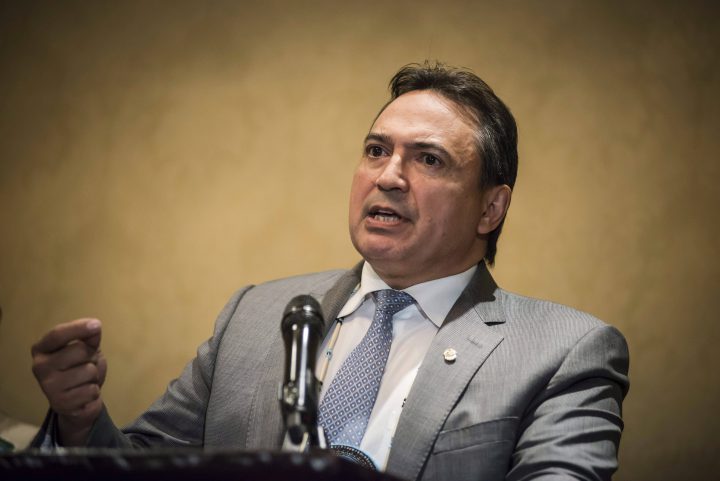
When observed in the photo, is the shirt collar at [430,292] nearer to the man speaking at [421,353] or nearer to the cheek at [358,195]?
the man speaking at [421,353]

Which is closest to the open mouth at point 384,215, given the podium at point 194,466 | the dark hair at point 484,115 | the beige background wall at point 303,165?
the dark hair at point 484,115

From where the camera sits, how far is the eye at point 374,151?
1.88 m

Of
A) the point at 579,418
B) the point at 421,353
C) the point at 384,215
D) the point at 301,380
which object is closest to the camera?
the point at 301,380

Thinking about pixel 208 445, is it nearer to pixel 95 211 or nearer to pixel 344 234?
pixel 344 234

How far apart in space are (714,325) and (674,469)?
A: 1.67 ft

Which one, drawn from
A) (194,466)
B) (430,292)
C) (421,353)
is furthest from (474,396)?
(194,466)

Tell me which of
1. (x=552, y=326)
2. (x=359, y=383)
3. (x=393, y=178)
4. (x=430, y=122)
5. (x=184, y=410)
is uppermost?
(x=430, y=122)

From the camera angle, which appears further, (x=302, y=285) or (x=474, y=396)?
(x=302, y=285)

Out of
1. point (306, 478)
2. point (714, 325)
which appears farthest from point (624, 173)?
point (306, 478)

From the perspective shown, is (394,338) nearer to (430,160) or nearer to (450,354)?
(450,354)

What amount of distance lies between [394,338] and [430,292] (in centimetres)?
15

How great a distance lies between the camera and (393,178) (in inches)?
69.1

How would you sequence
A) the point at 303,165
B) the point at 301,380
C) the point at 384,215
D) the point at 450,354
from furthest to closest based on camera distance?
the point at 303,165
the point at 384,215
the point at 450,354
the point at 301,380

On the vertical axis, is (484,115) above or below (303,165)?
above
